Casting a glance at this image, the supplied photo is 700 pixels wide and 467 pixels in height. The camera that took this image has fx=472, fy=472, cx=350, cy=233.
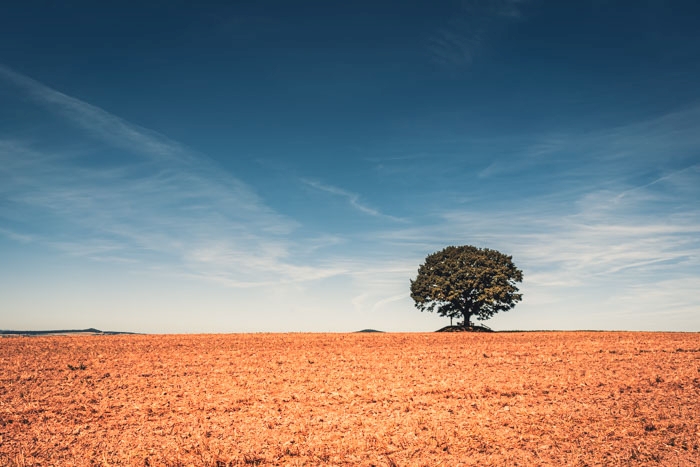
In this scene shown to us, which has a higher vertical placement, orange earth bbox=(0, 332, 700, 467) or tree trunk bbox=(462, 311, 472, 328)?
tree trunk bbox=(462, 311, 472, 328)

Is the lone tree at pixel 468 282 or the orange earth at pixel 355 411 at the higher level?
the lone tree at pixel 468 282

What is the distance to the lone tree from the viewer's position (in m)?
59.4

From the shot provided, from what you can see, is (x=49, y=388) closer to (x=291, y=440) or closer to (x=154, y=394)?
(x=154, y=394)

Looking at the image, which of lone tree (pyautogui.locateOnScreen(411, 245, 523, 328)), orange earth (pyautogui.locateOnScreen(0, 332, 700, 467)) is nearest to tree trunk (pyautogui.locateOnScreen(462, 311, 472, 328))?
lone tree (pyautogui.locateOnScreen(411, 245, 523, 328))

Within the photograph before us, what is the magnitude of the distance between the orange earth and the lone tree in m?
29.6

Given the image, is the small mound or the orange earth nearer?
the orange earth

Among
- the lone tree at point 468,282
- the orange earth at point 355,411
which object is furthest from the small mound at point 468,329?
the orange earth at point 355,411

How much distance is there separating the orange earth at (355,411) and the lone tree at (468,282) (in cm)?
2956

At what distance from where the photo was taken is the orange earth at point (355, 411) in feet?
38.9

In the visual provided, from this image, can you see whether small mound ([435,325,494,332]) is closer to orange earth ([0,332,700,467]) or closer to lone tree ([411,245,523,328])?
lone tree ([411,245,523,328])

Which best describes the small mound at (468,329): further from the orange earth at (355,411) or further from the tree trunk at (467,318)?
the orange earth at (355,411)

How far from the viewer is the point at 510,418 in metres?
14.4

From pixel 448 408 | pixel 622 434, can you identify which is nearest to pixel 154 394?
pixel 448 408

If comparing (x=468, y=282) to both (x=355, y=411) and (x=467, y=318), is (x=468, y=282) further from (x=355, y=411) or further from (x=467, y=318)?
(x=355, y=411)
